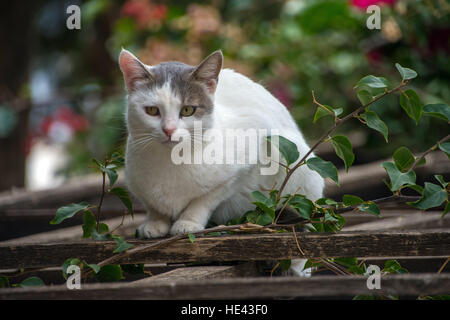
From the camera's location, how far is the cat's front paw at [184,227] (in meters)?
1.39

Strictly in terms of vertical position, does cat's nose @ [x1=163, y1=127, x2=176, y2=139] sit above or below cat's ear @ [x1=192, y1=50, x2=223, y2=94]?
below

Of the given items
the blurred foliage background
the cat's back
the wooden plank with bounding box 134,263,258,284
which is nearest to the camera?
the wooden plank with bounding box 134,263,258,284

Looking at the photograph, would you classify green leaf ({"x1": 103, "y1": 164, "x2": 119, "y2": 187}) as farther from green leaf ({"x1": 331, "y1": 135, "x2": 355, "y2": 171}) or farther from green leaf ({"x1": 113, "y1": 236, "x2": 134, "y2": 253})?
green leaf ({"x1": 331, "y1": 135, "x2": 355, "y2": 171})

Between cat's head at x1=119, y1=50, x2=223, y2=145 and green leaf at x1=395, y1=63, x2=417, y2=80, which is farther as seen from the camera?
cat's head at x1=119, y1=50, x2=223, y2=145

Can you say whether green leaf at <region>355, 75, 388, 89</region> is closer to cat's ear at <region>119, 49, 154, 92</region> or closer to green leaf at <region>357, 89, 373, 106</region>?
green leaf at <region>357, 89, 373, 106</region>

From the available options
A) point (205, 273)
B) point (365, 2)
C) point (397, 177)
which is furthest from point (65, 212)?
point (365, 2)

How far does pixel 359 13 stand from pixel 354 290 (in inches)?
120

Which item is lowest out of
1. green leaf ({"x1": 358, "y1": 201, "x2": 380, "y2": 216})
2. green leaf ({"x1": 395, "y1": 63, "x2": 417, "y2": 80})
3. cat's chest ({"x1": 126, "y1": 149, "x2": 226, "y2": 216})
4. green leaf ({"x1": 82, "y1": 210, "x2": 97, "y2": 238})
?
green leaf ({"x1": 82, "y1": 210, "x2": 97, "y2": 238})

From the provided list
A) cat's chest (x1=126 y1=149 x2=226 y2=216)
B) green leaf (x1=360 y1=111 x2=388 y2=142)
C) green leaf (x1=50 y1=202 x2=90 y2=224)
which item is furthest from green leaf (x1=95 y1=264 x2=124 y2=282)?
green leaf (x1=360 y1=111 x2=388 y2=142)

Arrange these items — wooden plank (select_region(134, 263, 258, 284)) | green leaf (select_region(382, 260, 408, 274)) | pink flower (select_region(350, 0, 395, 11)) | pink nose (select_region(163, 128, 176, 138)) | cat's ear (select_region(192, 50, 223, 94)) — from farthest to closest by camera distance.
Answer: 1. pink flower (select_region(350, 0, 395, 11))
2. cat's ear (select_region(192, 50, 223, 94))
3. pink nose (select_region(163, 128, 176, 138))
4. green leaf (select_region(382, 260, 408, 274))
5. wooden plank (select_region(134, 263, 258, 284))

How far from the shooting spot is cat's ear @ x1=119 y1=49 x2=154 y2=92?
1438mm

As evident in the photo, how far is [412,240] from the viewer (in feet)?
3.80

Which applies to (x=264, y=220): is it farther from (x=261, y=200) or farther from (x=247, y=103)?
(x=247, y=103)

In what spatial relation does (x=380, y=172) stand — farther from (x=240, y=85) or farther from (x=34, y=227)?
(x=34, y=227)
